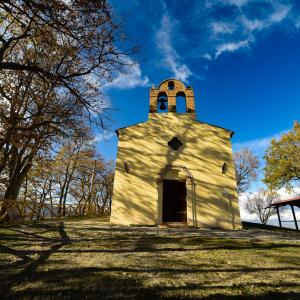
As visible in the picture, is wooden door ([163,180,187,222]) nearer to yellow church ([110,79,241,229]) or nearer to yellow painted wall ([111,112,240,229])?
yellow church ([110,79,241,229])

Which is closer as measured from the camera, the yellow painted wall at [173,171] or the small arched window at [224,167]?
the yellow painted wall at [173,171]

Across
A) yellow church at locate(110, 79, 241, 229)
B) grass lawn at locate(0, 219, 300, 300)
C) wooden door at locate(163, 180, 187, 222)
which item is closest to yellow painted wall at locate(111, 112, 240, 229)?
yellow church at locate(110, 79, 241, 229)

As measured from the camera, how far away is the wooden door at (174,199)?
1192 centimetres

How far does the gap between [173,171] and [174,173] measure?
154 mm

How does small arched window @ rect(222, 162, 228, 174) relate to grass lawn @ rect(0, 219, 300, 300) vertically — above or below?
above

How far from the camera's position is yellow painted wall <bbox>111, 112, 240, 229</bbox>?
11078 mm

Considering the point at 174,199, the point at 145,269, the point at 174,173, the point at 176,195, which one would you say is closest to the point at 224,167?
the point at 174,173

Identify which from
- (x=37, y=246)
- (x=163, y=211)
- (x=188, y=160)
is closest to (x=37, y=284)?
(x=37, y=246)

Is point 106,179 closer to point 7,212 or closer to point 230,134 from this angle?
point 7,212

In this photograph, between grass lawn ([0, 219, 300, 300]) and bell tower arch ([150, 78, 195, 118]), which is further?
bell tower arch ([150, 78, 195, 118])

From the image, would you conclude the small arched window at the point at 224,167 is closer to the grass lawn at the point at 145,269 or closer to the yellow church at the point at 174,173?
the yellow church at the point at 174,173

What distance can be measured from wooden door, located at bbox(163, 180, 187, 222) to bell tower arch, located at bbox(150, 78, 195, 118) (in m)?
4.47

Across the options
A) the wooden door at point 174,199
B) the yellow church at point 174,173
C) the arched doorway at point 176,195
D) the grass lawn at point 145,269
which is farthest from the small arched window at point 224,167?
the grass lawn at point 145,269

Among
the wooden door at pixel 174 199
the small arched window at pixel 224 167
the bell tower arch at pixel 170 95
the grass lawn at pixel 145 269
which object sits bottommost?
the grass lawn at pixel 145 269
